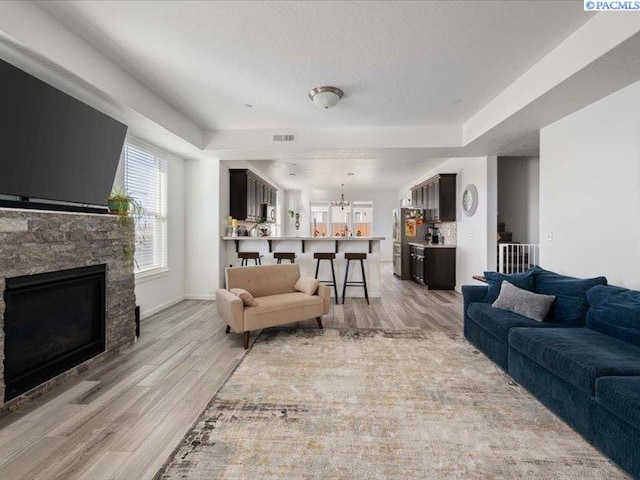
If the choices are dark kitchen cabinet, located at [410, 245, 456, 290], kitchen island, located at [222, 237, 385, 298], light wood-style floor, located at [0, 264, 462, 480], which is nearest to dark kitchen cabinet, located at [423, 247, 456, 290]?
dark kitchen cabinet, located at [410, 245, 456, 290]

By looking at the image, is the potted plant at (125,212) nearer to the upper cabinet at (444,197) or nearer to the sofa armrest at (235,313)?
the sofa armrest at (235,313)

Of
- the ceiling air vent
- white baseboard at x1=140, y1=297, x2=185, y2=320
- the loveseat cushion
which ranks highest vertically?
the ceiling air vent

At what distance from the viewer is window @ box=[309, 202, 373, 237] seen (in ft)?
37.1

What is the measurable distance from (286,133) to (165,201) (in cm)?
220

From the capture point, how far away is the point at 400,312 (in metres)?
4.58

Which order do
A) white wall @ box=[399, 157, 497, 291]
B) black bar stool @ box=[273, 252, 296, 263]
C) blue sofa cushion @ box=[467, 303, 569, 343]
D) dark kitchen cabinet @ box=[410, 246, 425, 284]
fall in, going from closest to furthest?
blue sofa cushion @ box=[467, 303, 569, 343]
white wall @ box=[399, 157, 497, 291]
black bar stool @ box=[273, 252, 296, 263]
dark kitchen cabinet @ box=[410, 246, 425, 284]

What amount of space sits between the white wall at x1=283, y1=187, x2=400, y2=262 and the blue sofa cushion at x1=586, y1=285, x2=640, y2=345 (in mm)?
8721

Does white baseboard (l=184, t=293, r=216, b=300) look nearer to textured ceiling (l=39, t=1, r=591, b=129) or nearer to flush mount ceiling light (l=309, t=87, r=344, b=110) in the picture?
textured ceiling (l=39, t=1, r=591, b=129)

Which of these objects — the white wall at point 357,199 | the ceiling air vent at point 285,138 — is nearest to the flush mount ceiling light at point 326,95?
the ceiling air vent at point 285,138

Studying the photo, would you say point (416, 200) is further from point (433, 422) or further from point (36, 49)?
point (36, 49)

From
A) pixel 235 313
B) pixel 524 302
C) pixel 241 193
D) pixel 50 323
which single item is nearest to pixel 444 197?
pixel 524 302

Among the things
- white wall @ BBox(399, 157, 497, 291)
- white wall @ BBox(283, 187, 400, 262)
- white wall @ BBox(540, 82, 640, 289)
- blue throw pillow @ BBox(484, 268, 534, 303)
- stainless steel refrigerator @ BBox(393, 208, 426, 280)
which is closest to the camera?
white wall @ BBox(540, 82, 640, 289)

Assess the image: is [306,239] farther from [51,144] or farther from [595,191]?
[595,191]

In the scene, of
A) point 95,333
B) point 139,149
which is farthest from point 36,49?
point 95,333
